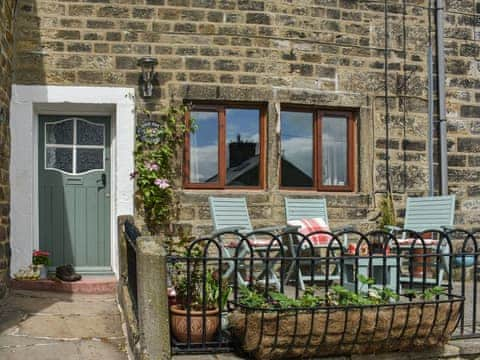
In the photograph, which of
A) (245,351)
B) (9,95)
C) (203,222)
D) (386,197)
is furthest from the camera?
(386,197)

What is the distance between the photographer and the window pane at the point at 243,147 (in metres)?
7.41

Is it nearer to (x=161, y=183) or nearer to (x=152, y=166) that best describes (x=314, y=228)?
(x=161, y=183)

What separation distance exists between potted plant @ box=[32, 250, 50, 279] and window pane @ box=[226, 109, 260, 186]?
84.8 inches

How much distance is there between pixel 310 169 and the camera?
768 cm

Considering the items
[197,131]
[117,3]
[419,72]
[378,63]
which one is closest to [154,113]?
[197,131]

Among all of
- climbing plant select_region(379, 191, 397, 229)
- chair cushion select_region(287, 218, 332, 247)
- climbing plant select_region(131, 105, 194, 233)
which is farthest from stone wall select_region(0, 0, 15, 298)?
climbing plant select_region(379, 191, 397, 229)

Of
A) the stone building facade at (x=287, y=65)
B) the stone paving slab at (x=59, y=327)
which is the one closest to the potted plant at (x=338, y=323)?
the stone paving slab at (x=59, y=327)

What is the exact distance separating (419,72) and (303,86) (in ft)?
5.14

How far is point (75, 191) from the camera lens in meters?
7.20

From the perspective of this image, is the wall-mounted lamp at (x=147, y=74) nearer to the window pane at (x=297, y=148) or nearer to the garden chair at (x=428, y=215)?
the window pane at (x=297, y=148)

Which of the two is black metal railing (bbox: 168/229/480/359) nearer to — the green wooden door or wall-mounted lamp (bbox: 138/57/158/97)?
the green wooden door

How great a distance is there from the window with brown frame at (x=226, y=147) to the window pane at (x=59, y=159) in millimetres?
1304

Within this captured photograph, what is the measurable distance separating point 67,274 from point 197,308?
8.92 feet

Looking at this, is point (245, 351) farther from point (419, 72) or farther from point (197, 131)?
point (419, 72)
